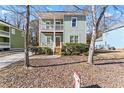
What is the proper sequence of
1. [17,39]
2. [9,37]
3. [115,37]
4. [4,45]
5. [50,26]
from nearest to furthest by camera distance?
[50,26]
[4,45]
[115,37]
[9,37]
[17,39]

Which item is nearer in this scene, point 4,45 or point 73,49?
point 73,49

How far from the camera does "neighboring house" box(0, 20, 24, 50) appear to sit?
34.2 metres

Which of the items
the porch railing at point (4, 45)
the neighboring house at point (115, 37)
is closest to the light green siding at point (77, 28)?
the neighboring house at point (115, 37)

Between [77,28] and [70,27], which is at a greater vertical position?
[70,27]

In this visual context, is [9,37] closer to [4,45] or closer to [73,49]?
[4,45]

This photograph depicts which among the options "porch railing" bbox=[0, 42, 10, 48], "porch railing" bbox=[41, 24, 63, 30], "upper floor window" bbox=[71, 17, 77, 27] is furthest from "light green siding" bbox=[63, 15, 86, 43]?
"porch railing" bbox=[0, 42, 10, 48]

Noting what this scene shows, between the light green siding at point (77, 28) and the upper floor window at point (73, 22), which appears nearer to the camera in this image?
the light green siding at point (77, 28)

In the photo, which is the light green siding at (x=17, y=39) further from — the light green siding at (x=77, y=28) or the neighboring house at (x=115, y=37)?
the neighboring house at (x=115, y=37)

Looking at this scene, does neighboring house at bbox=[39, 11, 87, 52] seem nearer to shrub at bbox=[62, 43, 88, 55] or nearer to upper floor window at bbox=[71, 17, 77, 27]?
upper floor window at bbox=[71, 17, 77, 27]

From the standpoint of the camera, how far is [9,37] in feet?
123

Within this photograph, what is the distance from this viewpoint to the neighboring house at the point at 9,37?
34.2 m

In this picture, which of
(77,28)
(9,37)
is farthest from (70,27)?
(9,37)

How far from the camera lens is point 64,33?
96.2ft

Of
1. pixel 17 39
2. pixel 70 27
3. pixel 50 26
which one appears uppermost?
pixel 50 26
